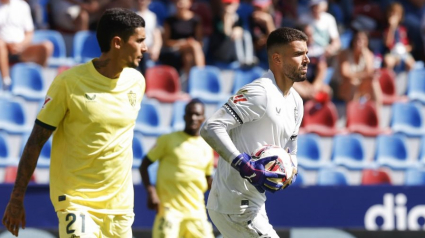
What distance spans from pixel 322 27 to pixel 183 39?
2.53 metres

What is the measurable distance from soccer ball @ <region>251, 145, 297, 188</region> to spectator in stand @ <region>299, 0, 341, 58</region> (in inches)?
329

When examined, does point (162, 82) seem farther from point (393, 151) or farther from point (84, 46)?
point (393, 151)

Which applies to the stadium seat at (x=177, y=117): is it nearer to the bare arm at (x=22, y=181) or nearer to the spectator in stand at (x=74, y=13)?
the spectator in stand at (x=74, y=13)

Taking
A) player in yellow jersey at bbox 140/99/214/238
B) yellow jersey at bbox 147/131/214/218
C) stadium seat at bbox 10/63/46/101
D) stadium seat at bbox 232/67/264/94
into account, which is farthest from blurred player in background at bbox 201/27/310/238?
stadium seat at bbox 232/67/264/94

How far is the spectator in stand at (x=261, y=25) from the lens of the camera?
12.9 meters

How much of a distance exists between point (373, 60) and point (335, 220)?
4690mm

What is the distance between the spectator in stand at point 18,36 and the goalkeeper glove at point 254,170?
281 inches

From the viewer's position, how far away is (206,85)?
12.4 metres

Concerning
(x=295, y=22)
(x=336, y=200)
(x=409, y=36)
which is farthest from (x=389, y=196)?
(x=409, y=36)

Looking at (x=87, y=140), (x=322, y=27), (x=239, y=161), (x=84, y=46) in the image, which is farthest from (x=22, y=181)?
(x=322, y=27)

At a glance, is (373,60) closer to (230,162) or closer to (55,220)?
(55,220)

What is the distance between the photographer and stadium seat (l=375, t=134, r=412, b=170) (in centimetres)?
1238

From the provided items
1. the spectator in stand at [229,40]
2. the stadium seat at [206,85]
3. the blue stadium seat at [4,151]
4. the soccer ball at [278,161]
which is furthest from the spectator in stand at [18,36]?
the soccer ball at [278,161]

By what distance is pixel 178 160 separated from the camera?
27.3 feet
